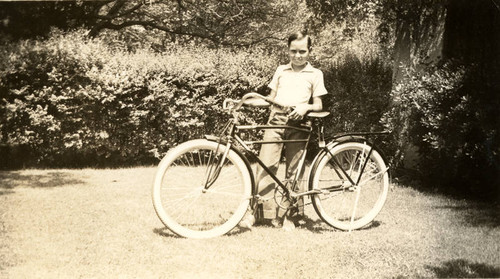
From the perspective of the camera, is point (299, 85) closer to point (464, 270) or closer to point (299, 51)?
point (299, 51)

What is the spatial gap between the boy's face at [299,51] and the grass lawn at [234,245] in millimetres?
1370

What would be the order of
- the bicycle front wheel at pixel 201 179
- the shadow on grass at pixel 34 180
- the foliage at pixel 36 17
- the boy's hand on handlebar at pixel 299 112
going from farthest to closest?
1. the shadow on grass at pixel 34 180
2. the foliage at pixel 36 17
3. the boy's hand on handlebar at pixel 299 112
4. the bicycle front wheel at pixel 201 179

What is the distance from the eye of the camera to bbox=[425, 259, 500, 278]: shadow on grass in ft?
9.66

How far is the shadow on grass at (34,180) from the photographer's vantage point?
462 cm

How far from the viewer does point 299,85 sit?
3.80m

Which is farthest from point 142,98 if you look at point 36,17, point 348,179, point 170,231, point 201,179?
point 348,179

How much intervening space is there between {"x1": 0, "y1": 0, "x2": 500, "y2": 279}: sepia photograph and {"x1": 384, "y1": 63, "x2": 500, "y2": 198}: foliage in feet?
0.06

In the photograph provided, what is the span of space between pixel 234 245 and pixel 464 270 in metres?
1.53

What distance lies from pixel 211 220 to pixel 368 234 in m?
1.27

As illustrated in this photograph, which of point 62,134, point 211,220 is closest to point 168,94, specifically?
point 62,134

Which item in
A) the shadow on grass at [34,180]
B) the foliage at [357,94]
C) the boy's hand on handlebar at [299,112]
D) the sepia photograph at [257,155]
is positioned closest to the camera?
the sepia photograph at [257,155]

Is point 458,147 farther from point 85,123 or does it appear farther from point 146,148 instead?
point 85,123

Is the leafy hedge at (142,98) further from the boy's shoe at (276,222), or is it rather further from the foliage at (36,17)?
the boy's shoe at (276,222)

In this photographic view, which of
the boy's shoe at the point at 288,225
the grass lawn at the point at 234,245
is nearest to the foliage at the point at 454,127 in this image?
the grass lawn at the point at 234,245
